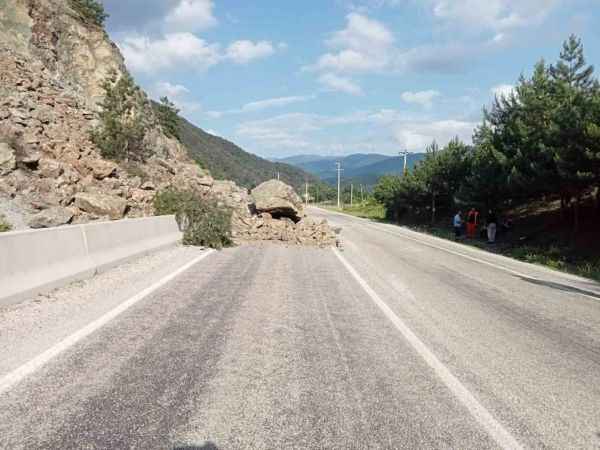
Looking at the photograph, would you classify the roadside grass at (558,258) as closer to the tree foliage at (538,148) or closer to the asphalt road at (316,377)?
the tree foliage at (538,148)

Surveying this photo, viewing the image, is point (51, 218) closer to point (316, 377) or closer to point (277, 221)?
point (277, 221)

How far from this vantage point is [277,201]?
20547 mm

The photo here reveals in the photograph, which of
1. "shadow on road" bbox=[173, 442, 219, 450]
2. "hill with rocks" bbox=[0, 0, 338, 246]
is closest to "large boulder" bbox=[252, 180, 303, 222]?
"hill with rocks" bbox=[0, 0, 338, 246]

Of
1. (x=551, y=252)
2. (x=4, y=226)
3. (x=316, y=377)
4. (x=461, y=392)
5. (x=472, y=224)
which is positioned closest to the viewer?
(x=461, y=392)

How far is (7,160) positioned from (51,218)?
3412 millimetres

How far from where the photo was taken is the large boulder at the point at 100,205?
14469 mm

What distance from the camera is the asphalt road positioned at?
10.2 ft

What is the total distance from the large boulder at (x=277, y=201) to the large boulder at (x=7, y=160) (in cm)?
948

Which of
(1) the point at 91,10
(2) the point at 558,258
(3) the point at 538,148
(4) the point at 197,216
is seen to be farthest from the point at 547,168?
(1) the point at 91,10

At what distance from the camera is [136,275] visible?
9.04 metres

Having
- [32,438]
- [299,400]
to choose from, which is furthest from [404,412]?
[32,438]

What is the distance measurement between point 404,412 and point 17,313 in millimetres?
5077

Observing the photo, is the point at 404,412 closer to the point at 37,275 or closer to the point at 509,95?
the point at 37,275

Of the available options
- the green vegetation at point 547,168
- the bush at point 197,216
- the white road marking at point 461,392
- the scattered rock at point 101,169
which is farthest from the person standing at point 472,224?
the white road marking at point 461,392
